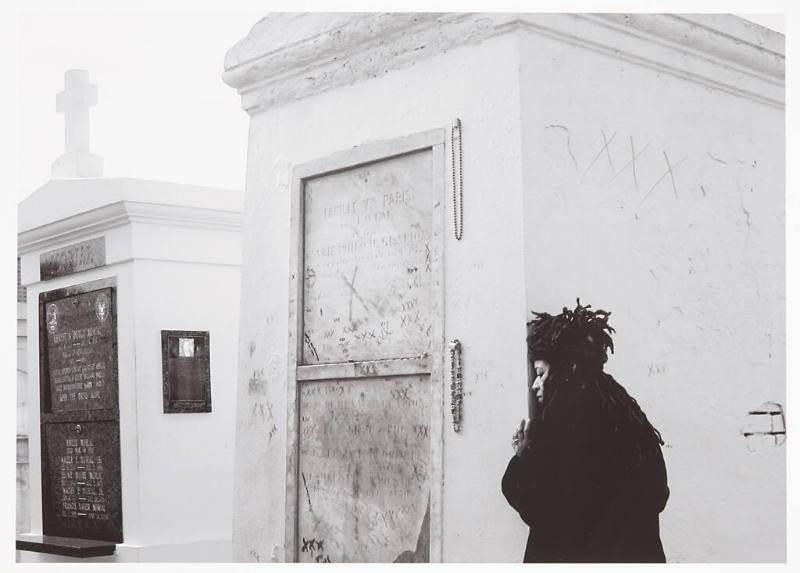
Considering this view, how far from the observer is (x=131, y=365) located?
5.97 meters

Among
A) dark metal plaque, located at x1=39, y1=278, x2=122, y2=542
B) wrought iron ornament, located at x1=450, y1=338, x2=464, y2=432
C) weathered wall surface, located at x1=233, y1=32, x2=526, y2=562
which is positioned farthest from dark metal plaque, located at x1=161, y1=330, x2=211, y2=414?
wrought iron ornament, located at x1=450, y1=338, x2=464, y2=432

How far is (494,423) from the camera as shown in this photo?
12.5 feet

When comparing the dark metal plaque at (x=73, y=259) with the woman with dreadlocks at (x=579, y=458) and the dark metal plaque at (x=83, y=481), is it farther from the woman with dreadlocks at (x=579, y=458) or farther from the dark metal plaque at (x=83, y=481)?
the woman with dreadlocks at (x=579, y=458)

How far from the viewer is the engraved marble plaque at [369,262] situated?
413cm

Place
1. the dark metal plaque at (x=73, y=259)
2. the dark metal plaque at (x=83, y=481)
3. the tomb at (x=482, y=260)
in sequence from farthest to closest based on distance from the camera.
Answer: the dark metal plaque at (x=73, y=259) → the dark metal plaque at (x=83, y=481) → the tomb at (x=482, y=260)

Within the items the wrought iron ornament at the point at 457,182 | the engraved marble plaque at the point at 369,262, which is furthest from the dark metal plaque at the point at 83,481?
the wrought iron ornament at the point at 457,182

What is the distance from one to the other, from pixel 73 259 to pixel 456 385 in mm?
3253

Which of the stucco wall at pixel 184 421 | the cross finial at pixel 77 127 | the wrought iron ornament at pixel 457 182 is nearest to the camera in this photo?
the wrought iron ornament at pixel 457 182

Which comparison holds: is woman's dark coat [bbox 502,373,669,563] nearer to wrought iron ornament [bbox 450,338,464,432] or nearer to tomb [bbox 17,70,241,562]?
wrought iron ornament [bbox 450,338,464,432]

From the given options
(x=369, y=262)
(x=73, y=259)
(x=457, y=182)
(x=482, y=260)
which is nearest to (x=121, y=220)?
(x=73, y=259)

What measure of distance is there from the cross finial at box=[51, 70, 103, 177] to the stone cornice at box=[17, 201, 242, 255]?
0.37 metres

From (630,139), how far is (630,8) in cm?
48
